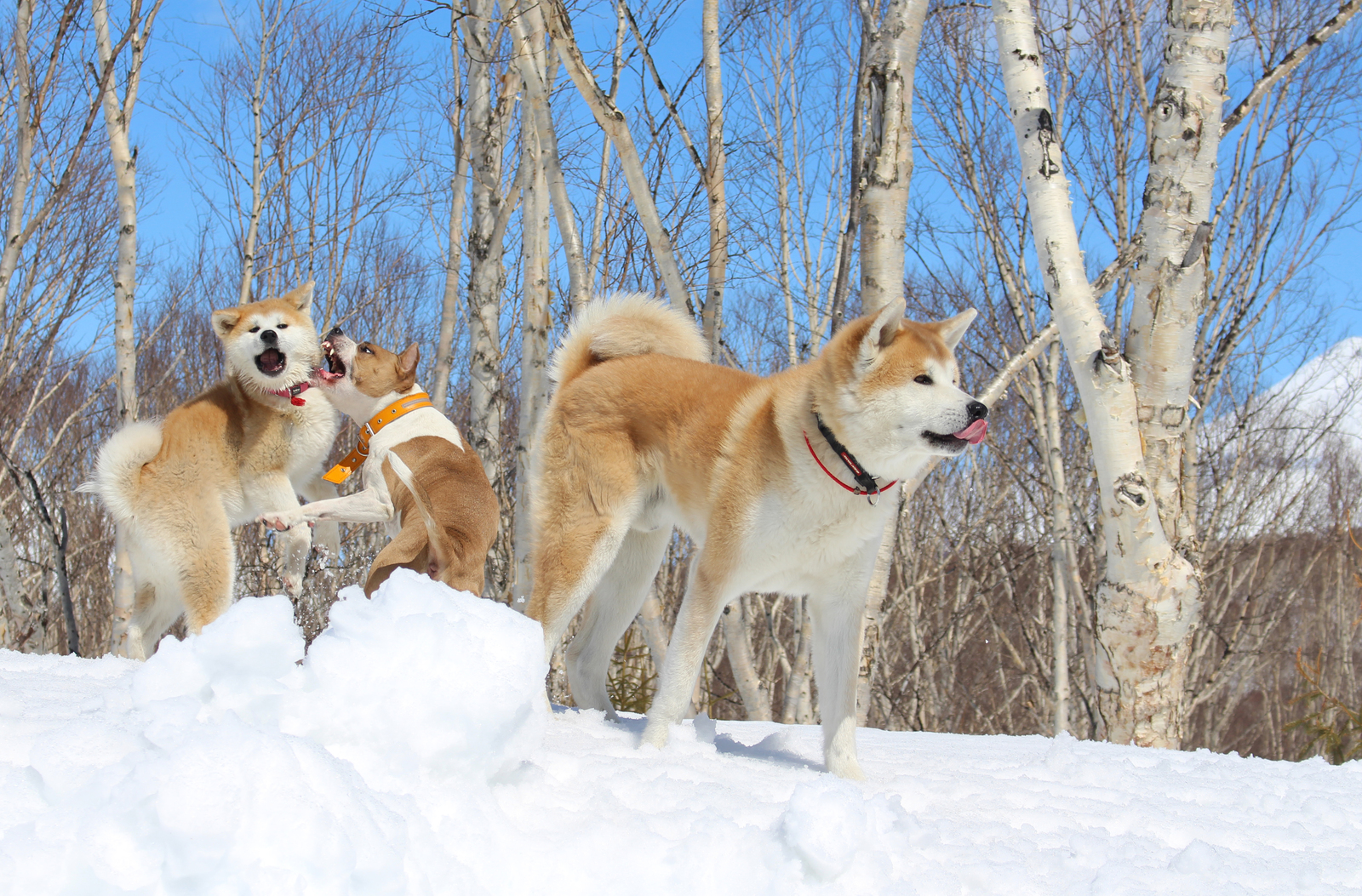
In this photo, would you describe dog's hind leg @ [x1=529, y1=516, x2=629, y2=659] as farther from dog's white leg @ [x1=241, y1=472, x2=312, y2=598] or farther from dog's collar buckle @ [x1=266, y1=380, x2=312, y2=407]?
dog's collar buckle @ [x1=266, y1=380, x2=312, y2=407]

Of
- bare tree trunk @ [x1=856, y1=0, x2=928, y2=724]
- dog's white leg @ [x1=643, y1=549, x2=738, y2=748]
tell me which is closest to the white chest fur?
dog's white leg @ [x1=643, y1=549, x2=738, y2=748]

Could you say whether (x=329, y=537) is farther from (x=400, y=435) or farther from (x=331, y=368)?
(x=331, y=368)

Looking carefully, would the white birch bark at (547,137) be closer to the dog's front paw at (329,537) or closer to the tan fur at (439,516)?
the tan fur at (439,516)

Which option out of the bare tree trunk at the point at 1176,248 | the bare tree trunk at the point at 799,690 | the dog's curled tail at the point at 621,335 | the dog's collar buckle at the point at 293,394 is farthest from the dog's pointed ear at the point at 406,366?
the bare tree trunk at the point at 799,690

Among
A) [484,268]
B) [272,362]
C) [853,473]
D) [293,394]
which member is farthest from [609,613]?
[484,268]

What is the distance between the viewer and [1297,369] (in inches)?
523

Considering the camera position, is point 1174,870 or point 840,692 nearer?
point 1174,870

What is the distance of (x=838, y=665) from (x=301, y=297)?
3.59 meters

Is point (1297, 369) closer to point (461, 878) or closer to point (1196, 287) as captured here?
point (1196, 287)

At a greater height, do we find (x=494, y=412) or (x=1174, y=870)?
(x=494, y=412)

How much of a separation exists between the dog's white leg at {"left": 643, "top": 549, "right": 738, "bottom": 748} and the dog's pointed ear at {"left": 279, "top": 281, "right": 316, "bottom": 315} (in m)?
3.11

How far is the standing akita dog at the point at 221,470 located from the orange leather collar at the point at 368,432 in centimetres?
16

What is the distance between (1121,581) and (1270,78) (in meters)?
2.59

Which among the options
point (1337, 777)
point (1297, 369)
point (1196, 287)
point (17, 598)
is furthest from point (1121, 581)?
point (1297, 369)
